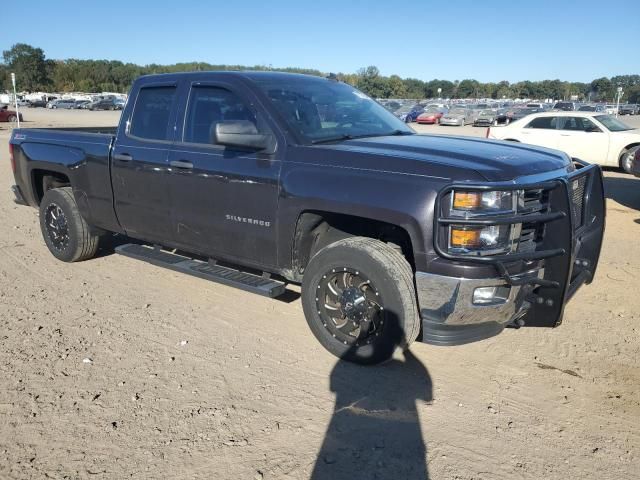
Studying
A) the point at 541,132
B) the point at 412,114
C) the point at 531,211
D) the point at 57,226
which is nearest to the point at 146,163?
the point at 57,226

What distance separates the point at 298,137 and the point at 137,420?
2185 millimetres

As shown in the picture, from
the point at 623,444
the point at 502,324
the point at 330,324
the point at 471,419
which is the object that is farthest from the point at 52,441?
the point at 623,444

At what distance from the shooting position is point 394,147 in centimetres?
389

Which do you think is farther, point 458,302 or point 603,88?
point 603,88

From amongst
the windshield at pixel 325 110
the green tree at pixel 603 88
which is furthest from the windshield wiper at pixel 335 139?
the green tree at pixel 603 88

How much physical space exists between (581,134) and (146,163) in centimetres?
1257

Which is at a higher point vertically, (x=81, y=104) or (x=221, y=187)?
(x=81, y=104)

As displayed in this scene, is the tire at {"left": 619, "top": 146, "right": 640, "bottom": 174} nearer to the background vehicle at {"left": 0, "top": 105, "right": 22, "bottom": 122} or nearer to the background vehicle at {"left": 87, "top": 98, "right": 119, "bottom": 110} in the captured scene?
the background vehicle at {"left": 0, "top": 105, "right": 22, "bottom": 122}

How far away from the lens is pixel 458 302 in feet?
10.9

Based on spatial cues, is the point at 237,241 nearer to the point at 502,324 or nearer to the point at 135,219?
the point at 135,219

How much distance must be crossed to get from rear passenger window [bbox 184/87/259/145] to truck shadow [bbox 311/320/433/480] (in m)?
2.16

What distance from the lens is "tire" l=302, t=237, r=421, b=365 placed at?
11.7 feet

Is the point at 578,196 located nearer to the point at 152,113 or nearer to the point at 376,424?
the point at 376,424

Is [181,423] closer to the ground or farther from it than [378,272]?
closer to the ground
